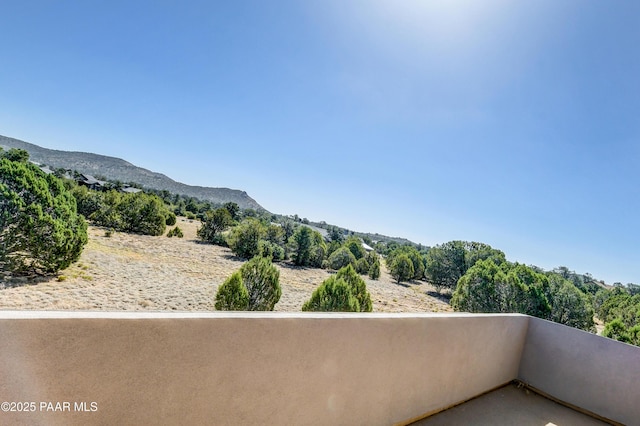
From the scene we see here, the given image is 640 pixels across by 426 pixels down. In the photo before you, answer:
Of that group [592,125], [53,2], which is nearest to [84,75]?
[53,2]

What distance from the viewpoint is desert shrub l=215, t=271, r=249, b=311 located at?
23.7 feet

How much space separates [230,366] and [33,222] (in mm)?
11733

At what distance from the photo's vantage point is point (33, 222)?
8.82 metres

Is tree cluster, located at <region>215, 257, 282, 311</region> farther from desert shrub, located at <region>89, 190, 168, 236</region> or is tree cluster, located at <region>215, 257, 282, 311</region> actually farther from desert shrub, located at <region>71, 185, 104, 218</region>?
desert shrub, located at <region>71, 185, 104, 218</region>

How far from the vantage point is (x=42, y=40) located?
28.4ft

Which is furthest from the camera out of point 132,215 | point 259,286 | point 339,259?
point 339,259

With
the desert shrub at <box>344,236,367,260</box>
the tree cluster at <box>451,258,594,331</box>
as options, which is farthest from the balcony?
the desert shrub at <box>344,236,367,260</box>

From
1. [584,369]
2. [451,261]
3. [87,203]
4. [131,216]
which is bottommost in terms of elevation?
[131,216]

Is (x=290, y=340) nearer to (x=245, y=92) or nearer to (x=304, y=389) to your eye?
(x=304, y=389)

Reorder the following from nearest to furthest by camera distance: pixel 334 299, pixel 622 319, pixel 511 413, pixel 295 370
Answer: pixel 295 370
pixel 511 413
pixel 334 299
pixel 622 319

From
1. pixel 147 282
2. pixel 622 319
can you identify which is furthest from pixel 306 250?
pixel 622 319

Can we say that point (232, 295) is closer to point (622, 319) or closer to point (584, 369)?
point (584, 369)

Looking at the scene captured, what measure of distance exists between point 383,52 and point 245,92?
4.91m

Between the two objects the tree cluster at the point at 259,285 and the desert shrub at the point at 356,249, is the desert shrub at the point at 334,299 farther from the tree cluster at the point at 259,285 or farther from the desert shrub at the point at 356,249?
the desert shrub at the point at 356,249
